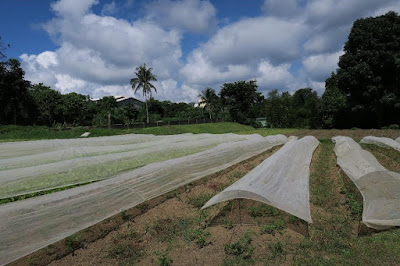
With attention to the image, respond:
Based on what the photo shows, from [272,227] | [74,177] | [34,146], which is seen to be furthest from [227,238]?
[34,146]

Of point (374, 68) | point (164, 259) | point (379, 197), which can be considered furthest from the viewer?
point (374, 68)

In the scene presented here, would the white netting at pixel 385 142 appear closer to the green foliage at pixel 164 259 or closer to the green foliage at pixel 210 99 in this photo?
the green foliage at pixel 164 259

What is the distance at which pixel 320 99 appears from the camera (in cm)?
3325

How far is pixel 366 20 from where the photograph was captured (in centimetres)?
2462

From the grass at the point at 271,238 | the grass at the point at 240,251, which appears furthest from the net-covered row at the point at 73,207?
the grass at the point at 240,251

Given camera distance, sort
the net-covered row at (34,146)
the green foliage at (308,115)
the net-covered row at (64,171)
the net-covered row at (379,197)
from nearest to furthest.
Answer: the net-covered row at (379,197)
the net-covered row at (64,171)
the net-covered row at (34,146)
the green foliage at (308,115)

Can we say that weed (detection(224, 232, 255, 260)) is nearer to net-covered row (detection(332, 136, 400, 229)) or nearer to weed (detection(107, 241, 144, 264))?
weed (detection(107, 241, 144, 264))

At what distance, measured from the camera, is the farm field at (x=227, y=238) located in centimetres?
377

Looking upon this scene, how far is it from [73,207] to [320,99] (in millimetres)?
33761

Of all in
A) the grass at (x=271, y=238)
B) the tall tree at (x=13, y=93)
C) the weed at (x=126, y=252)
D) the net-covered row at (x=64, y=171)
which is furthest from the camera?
the tall tree at (x=13, y=93)

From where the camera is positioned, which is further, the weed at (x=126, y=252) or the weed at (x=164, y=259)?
the weed at (x=126, y=252)

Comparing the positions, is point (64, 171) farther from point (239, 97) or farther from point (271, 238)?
point (239, 97)

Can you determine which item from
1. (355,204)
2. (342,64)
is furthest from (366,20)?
(355,204)

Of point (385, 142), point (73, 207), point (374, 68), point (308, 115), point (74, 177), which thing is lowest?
point (385, 142)
